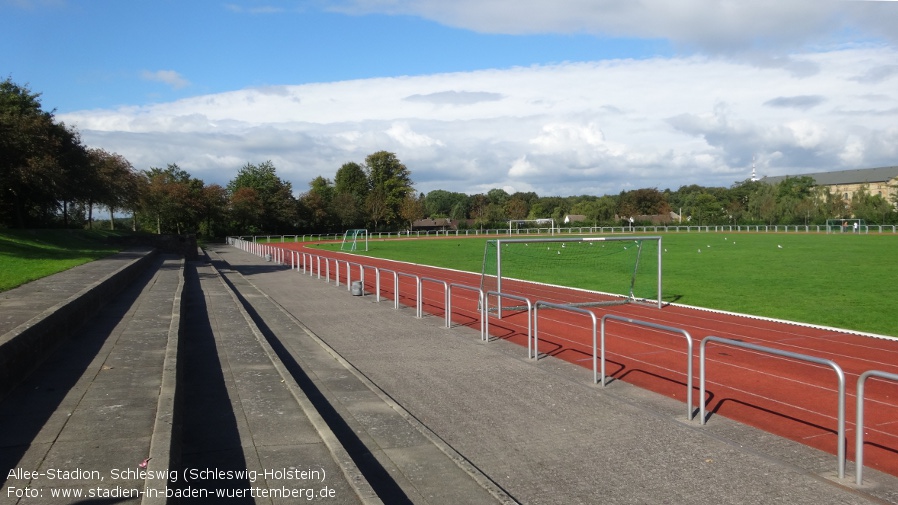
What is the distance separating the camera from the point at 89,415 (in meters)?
5.92

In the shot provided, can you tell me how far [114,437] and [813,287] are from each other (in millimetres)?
19358

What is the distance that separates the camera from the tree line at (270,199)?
33344 mm

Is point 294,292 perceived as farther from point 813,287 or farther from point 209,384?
point 813,287

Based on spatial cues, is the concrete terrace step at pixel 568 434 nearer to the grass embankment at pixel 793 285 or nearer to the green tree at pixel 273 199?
the grass embankment at pixel 793 285

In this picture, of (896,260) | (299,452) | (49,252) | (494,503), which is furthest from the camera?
(896,260)

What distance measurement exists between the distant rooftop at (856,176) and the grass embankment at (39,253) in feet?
417

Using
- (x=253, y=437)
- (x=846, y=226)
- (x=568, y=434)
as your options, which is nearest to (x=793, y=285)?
(x=568, y=434)

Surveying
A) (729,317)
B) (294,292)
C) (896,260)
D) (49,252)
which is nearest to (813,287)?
(729,317)

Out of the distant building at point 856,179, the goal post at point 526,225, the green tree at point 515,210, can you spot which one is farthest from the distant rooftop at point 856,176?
the goal post at point 526,225

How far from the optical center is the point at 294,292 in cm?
2005

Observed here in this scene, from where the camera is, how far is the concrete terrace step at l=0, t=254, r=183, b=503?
4496mm

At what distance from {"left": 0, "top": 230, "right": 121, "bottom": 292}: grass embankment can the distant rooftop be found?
127 meters

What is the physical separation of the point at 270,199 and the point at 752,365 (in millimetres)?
77463

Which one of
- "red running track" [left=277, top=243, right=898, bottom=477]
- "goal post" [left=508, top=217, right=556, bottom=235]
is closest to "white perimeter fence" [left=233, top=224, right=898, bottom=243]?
"goal post" [left=508, top=217, right=556, bottom=235]
